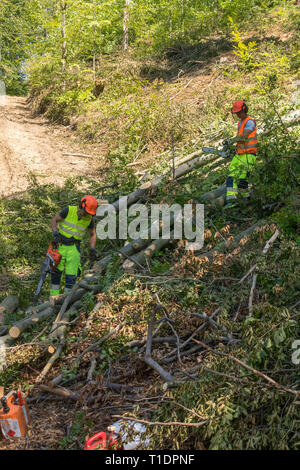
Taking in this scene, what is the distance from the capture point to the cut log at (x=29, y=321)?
4.77 m

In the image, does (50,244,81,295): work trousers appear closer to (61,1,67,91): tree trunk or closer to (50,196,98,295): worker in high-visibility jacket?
(50,196,98,295): worker in high-visibility jacket

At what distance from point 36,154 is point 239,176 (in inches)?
362

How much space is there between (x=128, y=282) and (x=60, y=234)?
1703 mm

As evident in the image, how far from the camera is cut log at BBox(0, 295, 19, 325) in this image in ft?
17.9

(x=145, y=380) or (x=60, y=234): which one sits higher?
(x=60, y=234)

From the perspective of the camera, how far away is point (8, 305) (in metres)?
5.71

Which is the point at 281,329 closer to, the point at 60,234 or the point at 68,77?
the point at 60,234

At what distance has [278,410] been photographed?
2.62 metres

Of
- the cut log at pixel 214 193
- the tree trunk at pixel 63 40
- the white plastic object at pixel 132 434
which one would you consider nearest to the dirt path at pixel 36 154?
the tree trunk at pixel 63 40

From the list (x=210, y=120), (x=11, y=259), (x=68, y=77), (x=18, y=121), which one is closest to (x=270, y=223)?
(x=11, y=259)

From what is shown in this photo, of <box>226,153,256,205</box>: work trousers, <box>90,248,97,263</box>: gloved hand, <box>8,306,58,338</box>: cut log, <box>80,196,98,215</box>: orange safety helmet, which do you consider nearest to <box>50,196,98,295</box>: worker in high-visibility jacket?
<box>80,196,98,215</box>: orange safety helmet

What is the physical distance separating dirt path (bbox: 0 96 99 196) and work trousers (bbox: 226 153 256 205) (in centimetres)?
485

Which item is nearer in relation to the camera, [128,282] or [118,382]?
[118,382]

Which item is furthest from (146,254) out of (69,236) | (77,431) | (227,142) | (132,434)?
(132,434)
